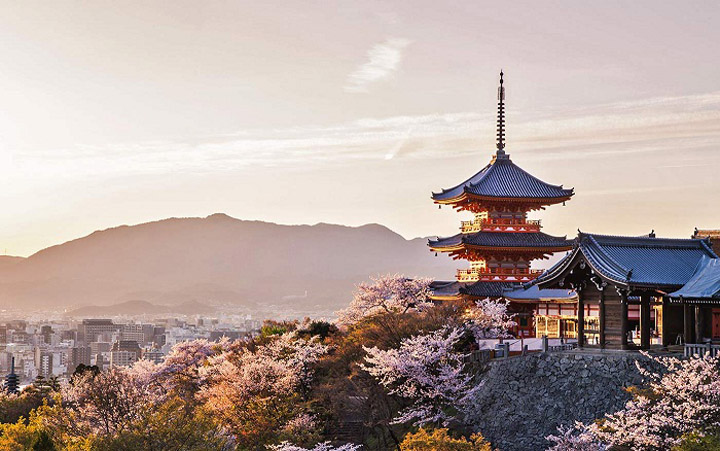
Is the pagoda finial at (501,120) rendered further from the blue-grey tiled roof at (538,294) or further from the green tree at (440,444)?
the green tree at (440,444)

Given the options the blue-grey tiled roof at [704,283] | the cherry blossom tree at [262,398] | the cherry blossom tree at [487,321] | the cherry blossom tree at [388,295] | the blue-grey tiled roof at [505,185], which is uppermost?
the blue-grey tiled roof at [505,185]

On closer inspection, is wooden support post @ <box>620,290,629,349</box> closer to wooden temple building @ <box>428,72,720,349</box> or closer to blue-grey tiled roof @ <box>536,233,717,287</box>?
wooden temple building @ <box>428,72,720,349</box>

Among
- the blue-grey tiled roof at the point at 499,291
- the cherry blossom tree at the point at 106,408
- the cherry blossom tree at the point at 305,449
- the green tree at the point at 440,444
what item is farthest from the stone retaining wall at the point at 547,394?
the cherry blossom tree at the point at 106,408

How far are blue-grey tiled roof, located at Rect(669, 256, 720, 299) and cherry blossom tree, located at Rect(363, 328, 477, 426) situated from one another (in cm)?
889

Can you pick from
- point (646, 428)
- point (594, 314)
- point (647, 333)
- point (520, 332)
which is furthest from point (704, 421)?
point (520, 332)

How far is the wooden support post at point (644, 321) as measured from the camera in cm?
3341

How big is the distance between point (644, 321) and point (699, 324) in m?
2.02

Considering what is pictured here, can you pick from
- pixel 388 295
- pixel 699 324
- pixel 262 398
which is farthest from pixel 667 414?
pixel 388 295

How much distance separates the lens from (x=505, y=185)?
2116 inches

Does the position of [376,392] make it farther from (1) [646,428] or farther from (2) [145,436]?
(1) [646,428]

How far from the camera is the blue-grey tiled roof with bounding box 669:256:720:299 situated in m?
31.8

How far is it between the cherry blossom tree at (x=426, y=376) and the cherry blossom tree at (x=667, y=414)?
714cm

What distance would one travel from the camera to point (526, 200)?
52.9 m

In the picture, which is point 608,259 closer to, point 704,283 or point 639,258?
point 639,258
